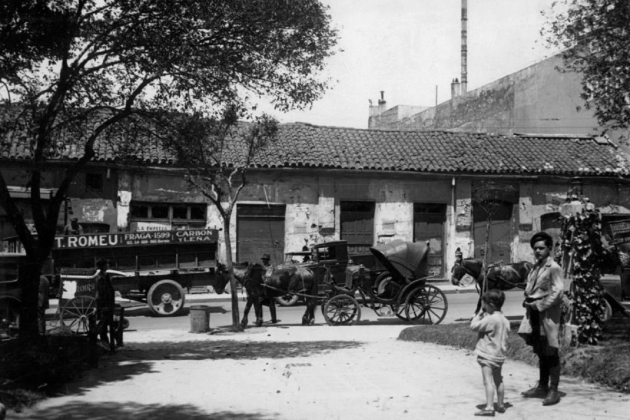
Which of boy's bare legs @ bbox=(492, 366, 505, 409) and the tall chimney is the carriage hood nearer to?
boy's bare legs @ bbox=(492, 366, 505, 409)

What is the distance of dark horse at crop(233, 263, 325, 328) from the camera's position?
1620cm

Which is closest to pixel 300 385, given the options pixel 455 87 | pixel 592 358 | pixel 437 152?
pixel 592 358

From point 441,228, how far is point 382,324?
12.0 meters

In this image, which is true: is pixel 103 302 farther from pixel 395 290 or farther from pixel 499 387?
pixel 395 290

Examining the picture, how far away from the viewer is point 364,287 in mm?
17000

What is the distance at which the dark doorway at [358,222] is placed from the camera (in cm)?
2731

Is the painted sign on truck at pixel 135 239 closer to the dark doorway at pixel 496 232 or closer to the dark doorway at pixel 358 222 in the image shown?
the dark doorway at pixel 358 222

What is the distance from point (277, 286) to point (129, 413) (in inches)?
389

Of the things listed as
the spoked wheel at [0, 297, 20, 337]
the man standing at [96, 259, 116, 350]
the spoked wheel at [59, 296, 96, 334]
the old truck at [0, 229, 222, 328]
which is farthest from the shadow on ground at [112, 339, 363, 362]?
the old truck at [0, 229, 222, 328]

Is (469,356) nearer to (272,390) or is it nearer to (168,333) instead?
(272,390)

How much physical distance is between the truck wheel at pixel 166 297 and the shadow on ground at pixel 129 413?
10.8m

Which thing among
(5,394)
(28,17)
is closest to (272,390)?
(5,394)

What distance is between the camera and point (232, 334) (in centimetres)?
1511

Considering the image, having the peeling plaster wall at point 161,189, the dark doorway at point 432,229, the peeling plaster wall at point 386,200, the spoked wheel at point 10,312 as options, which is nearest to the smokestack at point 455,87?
the peeling plaster wall at point 386,200
